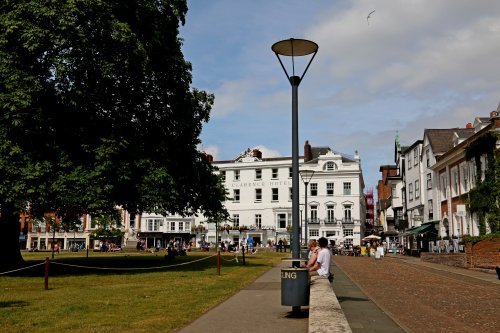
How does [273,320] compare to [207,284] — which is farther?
[207,284]

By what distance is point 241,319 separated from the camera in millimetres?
10578

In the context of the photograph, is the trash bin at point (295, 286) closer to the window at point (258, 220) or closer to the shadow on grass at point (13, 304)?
the shadow on grass at point (13, 304)

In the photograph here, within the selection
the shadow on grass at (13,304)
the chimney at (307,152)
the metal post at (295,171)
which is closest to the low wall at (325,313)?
the metal post at (295,171)

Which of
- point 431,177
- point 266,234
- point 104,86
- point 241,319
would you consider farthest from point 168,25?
point 266,234

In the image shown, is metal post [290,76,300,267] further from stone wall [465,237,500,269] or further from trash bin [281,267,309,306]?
stone wall [465,237,500,269]

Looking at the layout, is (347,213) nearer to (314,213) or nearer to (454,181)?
(314,213)

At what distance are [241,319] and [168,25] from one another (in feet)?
68.0

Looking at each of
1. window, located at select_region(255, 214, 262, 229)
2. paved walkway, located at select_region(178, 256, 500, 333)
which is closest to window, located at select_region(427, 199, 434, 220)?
window, located at select_region(255, 214, 262, 229)

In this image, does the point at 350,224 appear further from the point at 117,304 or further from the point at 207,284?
the point at 117,304

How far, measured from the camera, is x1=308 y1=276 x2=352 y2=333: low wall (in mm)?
7027

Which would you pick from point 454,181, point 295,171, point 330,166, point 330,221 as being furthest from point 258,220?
point 295,171

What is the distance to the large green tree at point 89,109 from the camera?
70.4 feet

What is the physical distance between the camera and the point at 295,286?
1012 centimetres

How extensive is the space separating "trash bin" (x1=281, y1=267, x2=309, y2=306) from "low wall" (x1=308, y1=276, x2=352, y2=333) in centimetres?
20
